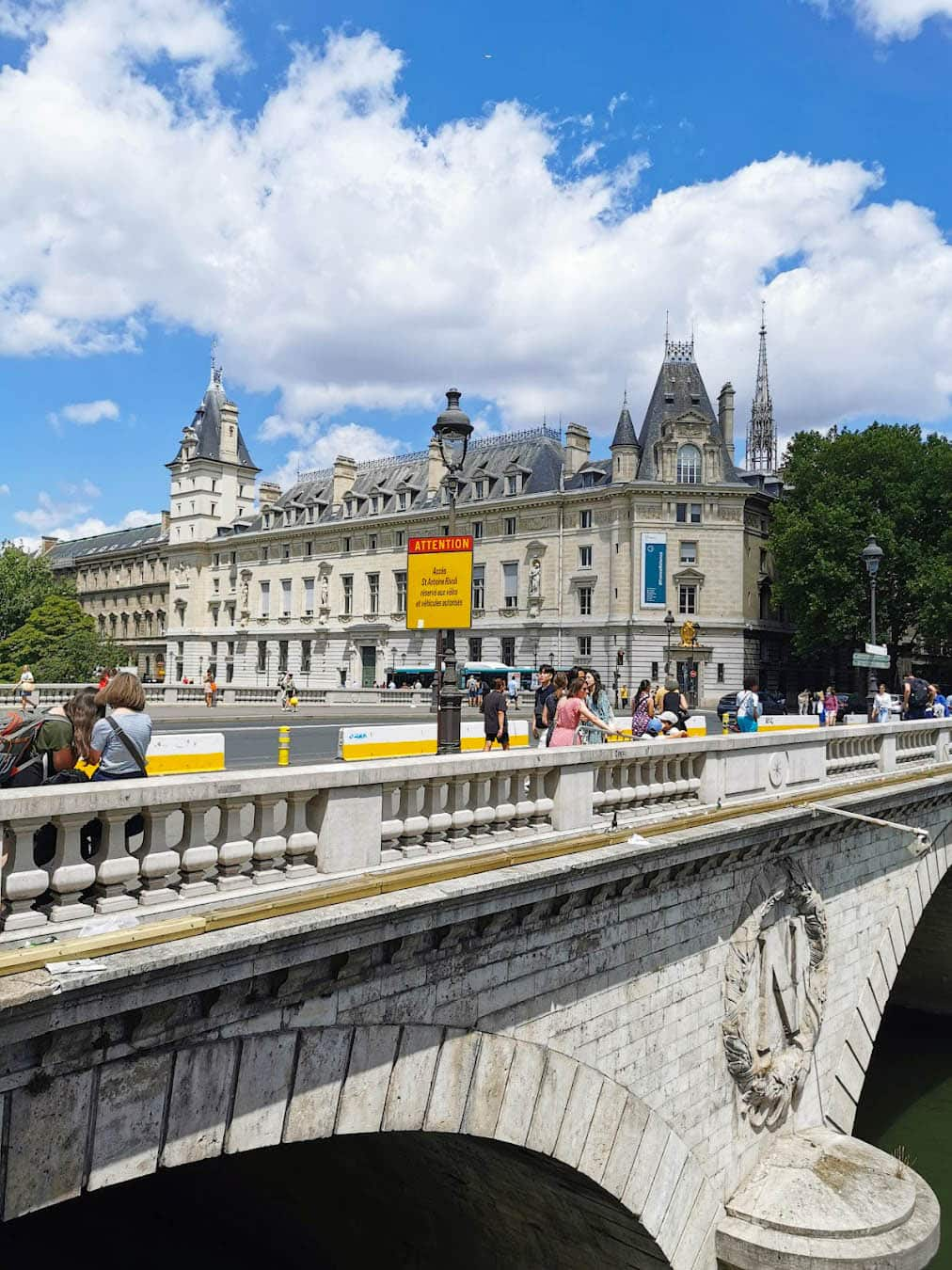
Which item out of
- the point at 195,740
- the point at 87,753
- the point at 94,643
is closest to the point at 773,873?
the point at 195,740

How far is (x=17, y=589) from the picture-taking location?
A: 234 ft

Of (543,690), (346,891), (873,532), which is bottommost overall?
(346,891)

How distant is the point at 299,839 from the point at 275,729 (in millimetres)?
23188

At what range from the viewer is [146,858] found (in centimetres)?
486

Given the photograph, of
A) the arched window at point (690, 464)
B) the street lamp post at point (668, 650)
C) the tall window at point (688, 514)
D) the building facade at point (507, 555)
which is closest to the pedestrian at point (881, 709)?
the building facade at point (507, 555)

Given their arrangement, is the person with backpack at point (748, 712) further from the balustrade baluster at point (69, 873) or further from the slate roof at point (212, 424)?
the slate roof at point (212, 424)

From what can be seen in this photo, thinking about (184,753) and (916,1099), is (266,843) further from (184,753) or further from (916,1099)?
(916,1099)

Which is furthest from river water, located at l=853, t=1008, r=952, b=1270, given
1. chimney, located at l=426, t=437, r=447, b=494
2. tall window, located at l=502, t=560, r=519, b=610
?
chimney, located at l=426, t=437, r=447, b=494

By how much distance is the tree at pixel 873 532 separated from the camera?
46844mm

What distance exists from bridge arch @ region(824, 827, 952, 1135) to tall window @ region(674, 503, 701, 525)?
4473cm

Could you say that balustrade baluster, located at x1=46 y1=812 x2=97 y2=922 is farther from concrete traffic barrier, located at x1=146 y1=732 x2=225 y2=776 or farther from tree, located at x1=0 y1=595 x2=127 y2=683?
tree, located at x1=0 y1=595 x2=127 y2=683

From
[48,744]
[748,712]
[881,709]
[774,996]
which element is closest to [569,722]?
[774,996]

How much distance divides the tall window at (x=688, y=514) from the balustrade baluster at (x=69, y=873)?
5521 cm

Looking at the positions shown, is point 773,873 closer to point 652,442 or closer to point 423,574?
point 423,574
